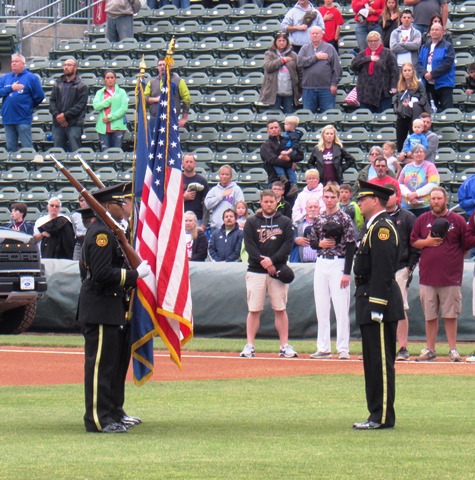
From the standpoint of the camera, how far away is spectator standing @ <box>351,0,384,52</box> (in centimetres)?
2348

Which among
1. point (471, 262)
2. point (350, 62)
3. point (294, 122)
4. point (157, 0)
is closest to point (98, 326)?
point (471, 262)

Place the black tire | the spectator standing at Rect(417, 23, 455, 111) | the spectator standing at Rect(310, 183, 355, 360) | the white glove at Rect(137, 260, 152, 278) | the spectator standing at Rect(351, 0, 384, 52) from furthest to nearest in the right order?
the spectator standing at Rect(351, 0, 384, 52)
the spectator standing at Rect(417, 23, 455, 111)
the black tire
the spectator standing at Rect(310, 183, 355, 360)
the white glove at Rect(137, 260, 152, 278)

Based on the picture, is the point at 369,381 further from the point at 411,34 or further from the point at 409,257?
the point at 411,34

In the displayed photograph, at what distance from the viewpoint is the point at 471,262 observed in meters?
17.5

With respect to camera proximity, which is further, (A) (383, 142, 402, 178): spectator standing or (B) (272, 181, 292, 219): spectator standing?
(A) (383, 142, 402, 178): spectator standing

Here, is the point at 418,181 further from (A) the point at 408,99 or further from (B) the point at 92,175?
(B) the point at 92,175

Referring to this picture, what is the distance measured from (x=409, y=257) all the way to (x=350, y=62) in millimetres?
9677

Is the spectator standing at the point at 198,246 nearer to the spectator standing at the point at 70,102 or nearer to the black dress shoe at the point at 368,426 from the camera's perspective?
the spectator standing at the point at 70,102

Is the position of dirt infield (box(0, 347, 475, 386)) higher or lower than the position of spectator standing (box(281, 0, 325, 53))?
lower

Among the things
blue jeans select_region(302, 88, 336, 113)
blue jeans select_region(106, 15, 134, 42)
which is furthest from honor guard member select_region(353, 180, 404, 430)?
blue jeans select_region(106, 15, 134, 42)

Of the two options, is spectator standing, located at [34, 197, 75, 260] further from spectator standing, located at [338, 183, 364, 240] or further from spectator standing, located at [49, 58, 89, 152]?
spectator standing, located at [338, 183, 364, 240]

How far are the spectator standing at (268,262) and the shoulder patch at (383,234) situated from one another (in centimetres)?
579

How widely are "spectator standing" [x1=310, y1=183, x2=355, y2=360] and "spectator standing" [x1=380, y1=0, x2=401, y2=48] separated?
8323 mm

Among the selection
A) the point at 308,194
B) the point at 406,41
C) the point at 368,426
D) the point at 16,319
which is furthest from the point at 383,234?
the point at 406,41
